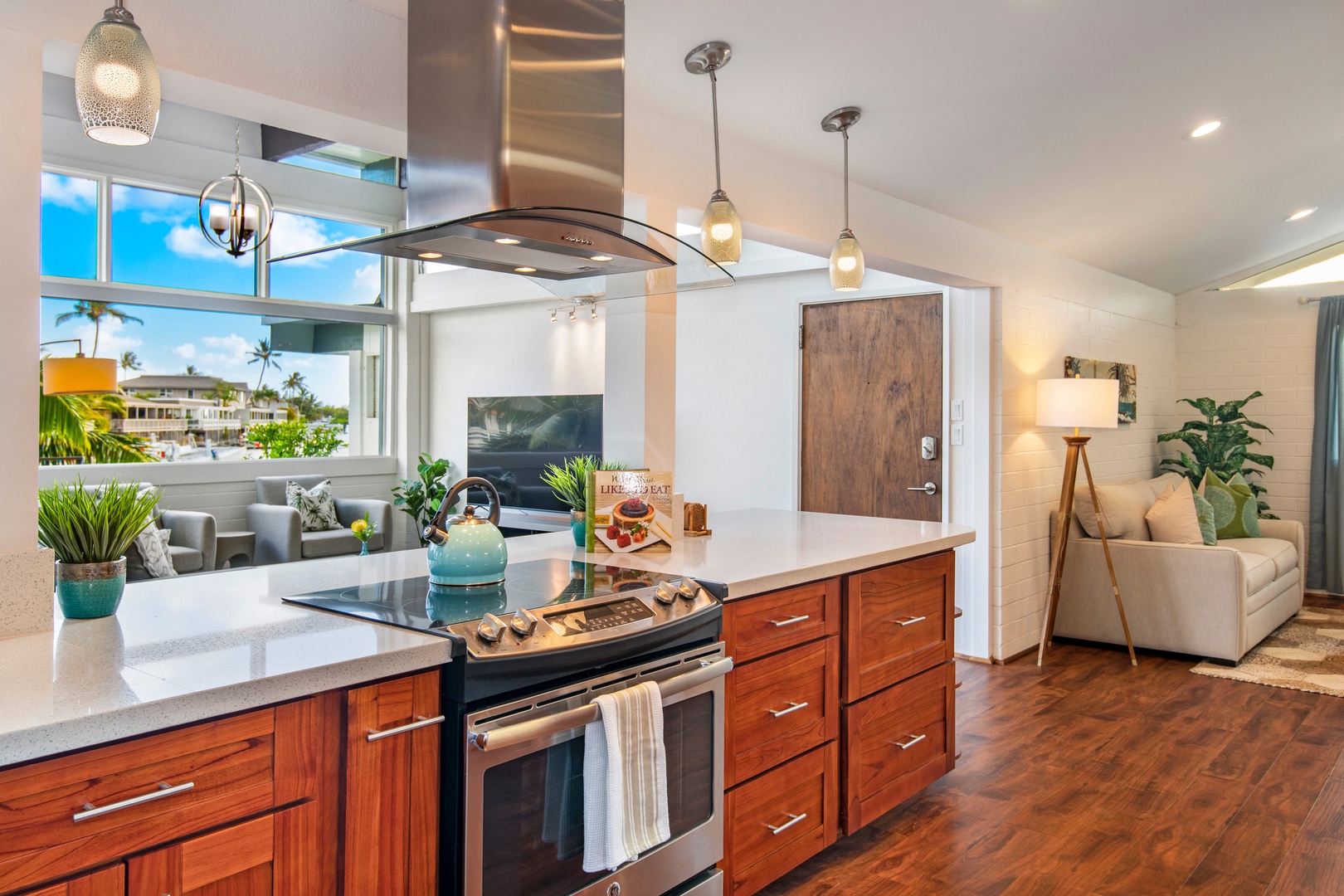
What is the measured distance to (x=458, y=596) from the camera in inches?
72.2

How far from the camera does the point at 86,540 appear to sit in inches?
62.7

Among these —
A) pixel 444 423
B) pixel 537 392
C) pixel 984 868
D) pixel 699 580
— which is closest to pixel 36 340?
pixel 699 580

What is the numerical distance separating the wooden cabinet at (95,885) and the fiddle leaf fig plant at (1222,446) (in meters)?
6.69

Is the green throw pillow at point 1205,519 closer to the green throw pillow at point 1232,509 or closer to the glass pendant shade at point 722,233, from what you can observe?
the green throw pillow at point 1232,509

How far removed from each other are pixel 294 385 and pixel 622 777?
255 inches

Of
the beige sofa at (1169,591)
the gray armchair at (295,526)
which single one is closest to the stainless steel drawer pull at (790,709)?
the beige sofa at (1169,591)

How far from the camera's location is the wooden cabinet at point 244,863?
1.16 meters

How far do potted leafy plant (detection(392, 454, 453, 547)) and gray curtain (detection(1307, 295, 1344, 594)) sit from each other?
21.8ft

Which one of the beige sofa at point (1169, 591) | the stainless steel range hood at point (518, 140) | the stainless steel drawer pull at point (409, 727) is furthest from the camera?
the beige sofa at point (1169, 591)

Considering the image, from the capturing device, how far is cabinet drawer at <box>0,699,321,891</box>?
1048mm

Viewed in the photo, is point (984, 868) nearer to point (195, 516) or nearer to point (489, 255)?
point (489, 255)

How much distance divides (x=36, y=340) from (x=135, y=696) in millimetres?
815

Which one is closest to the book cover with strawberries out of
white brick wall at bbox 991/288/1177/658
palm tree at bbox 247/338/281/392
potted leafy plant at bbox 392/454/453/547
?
white brick wall at bbox 991/288/1177/658

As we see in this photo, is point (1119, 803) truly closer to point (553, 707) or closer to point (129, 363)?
point (553, 707)
